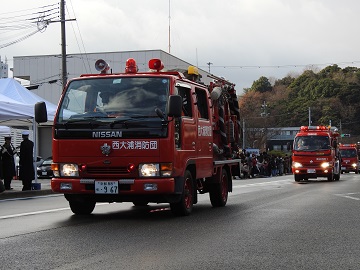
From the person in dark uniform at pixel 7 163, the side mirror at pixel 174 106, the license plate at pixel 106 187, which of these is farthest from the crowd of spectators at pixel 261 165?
the side mirror at pixel 174 106

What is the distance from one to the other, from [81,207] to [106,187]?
165 cm

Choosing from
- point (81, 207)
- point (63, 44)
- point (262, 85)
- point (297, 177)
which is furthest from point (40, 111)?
point (262, 85)

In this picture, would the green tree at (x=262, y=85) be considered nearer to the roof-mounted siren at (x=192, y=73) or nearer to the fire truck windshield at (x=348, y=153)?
the fire truck windshield at (x=348, y=153)

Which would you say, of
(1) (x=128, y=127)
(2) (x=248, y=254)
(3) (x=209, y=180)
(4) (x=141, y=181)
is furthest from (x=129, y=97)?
(2) (x=248, y=254)

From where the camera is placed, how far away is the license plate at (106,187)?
1025 centimetres

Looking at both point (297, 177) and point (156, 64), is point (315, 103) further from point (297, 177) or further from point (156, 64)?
point (156, 64)

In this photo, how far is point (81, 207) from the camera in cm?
1173

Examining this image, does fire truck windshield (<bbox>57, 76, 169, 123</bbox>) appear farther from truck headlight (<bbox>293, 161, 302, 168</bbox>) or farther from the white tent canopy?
truck headlight (<bbox>293, 161, 302, 168</bbox>)

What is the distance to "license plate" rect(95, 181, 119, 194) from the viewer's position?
10.2 m

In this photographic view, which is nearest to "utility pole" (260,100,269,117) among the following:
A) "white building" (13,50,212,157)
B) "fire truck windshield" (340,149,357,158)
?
"fire truck windshield" (340,149,357,158)

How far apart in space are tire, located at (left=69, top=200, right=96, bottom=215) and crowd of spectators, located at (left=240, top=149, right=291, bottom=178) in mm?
28361

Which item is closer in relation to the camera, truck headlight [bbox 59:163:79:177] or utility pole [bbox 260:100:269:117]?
truck headlight [bbox 59:163:79:177]

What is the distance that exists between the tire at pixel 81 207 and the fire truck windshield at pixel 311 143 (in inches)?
784

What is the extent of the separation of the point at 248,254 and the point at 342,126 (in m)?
85.4
